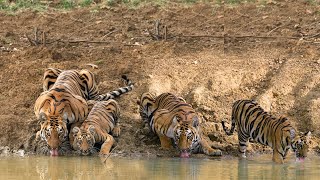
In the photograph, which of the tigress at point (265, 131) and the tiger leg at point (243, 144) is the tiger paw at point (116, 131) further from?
the tiger leg at point (243, 144)

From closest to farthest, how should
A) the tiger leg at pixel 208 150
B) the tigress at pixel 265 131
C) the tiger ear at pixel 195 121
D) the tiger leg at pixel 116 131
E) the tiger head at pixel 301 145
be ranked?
the tiger head at pixel 301 145 < the tigress at pixel 265 131 < the tiger leg at pixel 208 150 < the tiger ear at pixel 195 121 < the tiger leg at pixel 116 131

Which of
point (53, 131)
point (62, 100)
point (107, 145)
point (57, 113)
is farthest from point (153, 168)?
point (62, 100)

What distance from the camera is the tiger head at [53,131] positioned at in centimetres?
1207

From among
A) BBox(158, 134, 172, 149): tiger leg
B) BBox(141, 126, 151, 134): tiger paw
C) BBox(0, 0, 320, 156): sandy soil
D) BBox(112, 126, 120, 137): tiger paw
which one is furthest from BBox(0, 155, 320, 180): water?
BBox(141, 126, 151, 134): tiger paw

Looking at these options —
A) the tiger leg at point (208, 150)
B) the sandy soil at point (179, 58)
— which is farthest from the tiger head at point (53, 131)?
the tiger leg at point (208, 150)

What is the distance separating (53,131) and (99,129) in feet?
2.25

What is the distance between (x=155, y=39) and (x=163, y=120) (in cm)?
394

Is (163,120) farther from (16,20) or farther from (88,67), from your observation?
(16,20)

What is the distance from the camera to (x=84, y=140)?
12.1 meters

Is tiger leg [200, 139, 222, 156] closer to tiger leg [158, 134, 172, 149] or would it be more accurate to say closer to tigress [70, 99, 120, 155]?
tiger leg [158, 134, 172, 149]

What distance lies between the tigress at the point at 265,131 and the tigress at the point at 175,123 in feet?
1.79

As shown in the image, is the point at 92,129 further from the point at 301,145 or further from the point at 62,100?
the point at 301,145

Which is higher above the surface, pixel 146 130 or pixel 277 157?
pixel 146 130

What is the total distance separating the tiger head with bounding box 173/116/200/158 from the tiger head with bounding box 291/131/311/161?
1.32 metres
